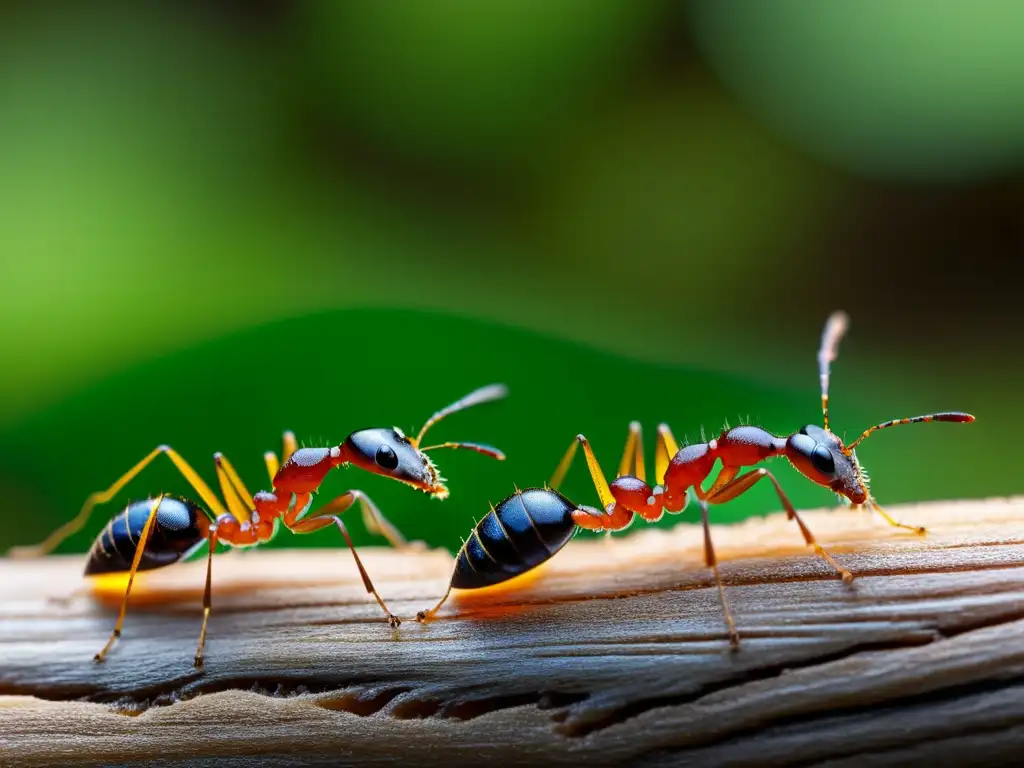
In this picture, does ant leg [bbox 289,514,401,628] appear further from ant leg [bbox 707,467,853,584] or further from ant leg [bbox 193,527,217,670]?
ant leg [bbox 707,467,853,584]

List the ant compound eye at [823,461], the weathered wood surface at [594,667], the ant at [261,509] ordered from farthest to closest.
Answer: the ant at [261,509], the ant compound eye at [823,461], the weathered wood surface at [594,667]

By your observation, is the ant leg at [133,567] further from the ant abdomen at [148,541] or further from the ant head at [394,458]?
the ant head at [394,458]

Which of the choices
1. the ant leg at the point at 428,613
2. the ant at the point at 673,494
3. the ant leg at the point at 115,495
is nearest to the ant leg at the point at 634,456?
the ant at the point at 673,494

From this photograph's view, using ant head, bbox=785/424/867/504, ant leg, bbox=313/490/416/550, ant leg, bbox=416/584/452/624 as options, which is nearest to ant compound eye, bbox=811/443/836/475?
ant head, bbox=785/424/867/504

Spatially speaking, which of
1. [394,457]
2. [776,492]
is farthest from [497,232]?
[776,492]

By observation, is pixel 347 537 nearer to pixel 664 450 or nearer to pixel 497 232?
pixel 664 450

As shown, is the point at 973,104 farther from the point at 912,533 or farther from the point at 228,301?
the point at 228,301

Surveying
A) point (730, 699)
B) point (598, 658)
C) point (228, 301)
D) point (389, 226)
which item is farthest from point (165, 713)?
point (389, 226)
